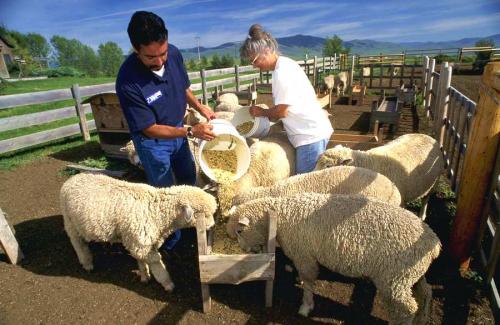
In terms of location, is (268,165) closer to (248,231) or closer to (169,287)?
(248,231)

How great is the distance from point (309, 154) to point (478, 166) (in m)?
Answer: 1.97

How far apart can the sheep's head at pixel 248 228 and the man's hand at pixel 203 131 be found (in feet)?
3.00

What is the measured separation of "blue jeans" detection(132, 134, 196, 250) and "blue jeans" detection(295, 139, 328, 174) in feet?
5.20

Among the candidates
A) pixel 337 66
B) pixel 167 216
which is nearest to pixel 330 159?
pixel 167 216

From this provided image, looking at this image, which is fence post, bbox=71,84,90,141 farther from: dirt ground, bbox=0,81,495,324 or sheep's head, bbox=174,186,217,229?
sheep's head, bbox=174,186,217,229

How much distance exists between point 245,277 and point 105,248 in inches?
98.7

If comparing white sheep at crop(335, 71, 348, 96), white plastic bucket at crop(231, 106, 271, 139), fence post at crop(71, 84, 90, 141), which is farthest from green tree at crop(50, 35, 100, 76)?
white plastic bucket at crop(231, 106, 271, 139)

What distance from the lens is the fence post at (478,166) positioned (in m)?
3.07

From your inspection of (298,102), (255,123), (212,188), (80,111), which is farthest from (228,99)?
(298,102)

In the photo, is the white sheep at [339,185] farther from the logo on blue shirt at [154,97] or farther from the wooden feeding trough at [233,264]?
the logo on blue shirt at [154,97]

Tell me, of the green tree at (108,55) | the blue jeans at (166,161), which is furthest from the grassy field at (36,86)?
the green tree at (108,55)

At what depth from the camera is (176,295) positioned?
146 inches

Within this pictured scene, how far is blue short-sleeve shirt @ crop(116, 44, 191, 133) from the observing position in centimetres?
332

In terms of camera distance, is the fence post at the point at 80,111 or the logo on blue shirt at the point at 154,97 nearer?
the logo on blue shirt at the point at 154,97
